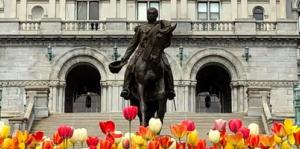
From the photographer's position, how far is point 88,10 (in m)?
41.6

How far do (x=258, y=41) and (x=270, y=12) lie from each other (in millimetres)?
3542

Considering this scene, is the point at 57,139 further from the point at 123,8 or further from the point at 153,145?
the point at 123,8

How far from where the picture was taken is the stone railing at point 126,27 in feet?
127

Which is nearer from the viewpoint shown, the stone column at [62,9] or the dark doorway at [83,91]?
the stone column at [62,9]

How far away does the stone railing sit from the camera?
38812 mm

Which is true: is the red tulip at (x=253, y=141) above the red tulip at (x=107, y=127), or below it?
below

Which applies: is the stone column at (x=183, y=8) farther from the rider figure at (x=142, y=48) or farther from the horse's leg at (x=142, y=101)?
the horse's leg at (x=142, y=101)

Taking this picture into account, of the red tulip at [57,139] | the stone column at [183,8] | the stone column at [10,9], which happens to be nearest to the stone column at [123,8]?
the stone column at [183,8]

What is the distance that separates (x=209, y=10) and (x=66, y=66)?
30.9ft

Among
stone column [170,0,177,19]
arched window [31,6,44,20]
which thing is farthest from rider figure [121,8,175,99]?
arched window [31,6,44,20]

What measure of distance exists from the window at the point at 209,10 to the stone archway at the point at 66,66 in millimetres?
6880

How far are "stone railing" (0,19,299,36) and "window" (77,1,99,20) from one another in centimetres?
210

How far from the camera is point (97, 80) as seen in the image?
4297 cm

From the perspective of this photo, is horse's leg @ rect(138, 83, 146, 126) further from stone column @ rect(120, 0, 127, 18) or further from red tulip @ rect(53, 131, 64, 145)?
stone column @ rect(120, 0, 127, 18)
